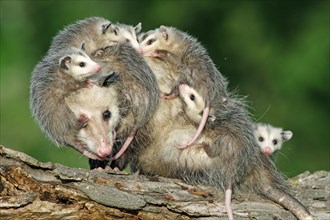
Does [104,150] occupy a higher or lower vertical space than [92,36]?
lower

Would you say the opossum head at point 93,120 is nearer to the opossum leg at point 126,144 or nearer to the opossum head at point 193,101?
the opossum leg at point 126,144

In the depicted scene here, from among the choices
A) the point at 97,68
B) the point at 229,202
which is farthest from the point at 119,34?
the point at 229,202

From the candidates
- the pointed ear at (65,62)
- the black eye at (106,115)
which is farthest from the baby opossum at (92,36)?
the black eye at (106,115)

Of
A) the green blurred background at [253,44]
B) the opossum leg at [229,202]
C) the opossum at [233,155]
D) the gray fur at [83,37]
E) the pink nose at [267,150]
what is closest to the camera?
the opossum leg at [229,202]

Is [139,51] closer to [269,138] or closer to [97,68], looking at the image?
[97,68]

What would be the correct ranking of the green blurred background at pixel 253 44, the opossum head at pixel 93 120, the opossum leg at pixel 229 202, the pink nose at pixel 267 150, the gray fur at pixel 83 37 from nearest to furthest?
the opossum leg at pixel 229 202
the opossum head at pixel 93 120
the gray fur at pixel 83 37
the pink nose at pixel 267 150
the green blurred background at pixel 253 44

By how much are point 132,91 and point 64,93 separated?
1.04 ft

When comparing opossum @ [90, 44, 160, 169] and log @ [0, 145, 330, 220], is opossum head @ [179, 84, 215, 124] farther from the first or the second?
log @ [0, 145, 330, 220]

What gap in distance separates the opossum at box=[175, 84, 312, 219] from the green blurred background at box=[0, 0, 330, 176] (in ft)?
12.3

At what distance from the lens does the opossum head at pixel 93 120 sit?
441 cm

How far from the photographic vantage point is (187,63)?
4719 millimetres

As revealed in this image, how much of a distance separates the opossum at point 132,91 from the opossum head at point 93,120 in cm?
11

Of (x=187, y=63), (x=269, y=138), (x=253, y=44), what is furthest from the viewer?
(x=253, y=44)

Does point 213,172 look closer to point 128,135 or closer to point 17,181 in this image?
point 128,135
